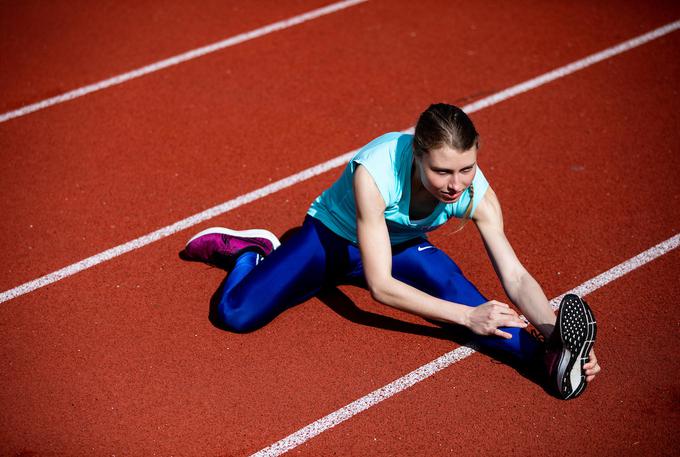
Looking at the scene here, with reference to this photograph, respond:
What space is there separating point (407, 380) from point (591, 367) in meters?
1.09

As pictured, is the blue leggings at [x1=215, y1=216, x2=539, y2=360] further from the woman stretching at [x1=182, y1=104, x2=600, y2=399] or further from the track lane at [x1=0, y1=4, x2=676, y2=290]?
the track lane at [x1=0, y1=4, x2=676, y2=290]

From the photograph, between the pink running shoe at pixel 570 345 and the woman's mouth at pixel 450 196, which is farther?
the pink running shoe at pixel 570 345

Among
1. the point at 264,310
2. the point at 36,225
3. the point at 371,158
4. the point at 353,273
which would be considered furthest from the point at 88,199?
the point at 371,158

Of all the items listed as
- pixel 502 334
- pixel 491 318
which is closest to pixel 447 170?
pixel 491 318

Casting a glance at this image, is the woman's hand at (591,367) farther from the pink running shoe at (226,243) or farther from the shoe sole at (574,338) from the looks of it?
the pink running shoe at (226,243)

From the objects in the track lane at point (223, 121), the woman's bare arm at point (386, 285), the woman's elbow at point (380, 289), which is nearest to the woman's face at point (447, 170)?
the woman's bare arm at point (386, 285)

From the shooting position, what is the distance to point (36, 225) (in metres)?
5.16

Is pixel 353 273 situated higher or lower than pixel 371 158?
lower

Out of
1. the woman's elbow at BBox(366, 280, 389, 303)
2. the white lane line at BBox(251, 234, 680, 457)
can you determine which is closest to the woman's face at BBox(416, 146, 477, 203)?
the woman's elbow at BBox(366, 280, 389, 303)

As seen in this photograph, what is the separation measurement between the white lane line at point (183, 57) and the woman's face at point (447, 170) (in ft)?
13.2

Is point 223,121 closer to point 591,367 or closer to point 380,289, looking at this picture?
point 380,289

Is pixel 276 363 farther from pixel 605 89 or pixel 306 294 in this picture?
pixel 605 89

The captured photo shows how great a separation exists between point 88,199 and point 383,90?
9.39 feet

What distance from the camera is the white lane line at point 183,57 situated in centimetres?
629
